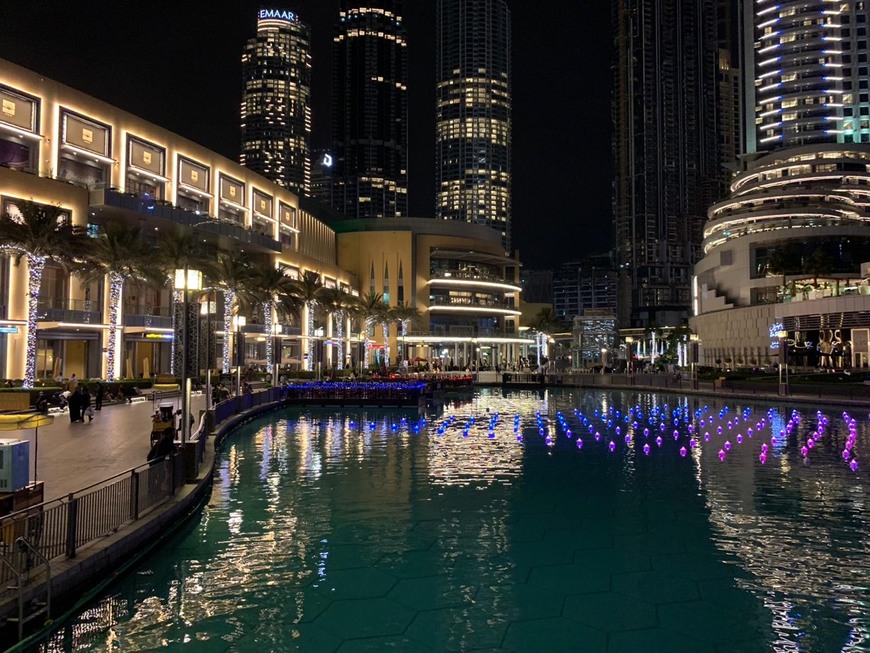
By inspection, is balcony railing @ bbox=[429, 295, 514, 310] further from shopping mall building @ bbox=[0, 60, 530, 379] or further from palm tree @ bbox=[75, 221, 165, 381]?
palm tree @ bbox=[75, 221, 165, 381]

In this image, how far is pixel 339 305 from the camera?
78062mm

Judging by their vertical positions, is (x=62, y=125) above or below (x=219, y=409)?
above

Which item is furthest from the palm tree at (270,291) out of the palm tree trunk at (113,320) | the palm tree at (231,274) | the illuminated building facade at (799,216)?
the illuminated building facade at (799,216)

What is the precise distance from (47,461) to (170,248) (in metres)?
33.1

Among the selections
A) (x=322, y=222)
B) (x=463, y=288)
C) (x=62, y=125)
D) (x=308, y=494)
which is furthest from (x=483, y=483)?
(x=463, y=288)

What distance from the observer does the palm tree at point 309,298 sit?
68.6m

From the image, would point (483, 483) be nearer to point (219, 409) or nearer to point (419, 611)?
point (419, 611)

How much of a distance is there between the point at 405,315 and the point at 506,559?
85983 millimetres

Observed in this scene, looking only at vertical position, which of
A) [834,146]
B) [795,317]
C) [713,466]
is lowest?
[713,466]

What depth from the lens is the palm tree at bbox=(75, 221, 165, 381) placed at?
43.4m

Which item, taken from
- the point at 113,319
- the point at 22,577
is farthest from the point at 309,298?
the point at 22,577

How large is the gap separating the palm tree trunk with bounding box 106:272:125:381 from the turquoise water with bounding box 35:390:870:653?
26.6m

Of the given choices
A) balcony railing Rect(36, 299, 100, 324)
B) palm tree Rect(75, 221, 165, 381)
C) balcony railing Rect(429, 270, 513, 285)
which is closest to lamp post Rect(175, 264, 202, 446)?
palm tree Rect(75, 221, 165, 381)

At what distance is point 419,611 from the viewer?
31.0 ft
